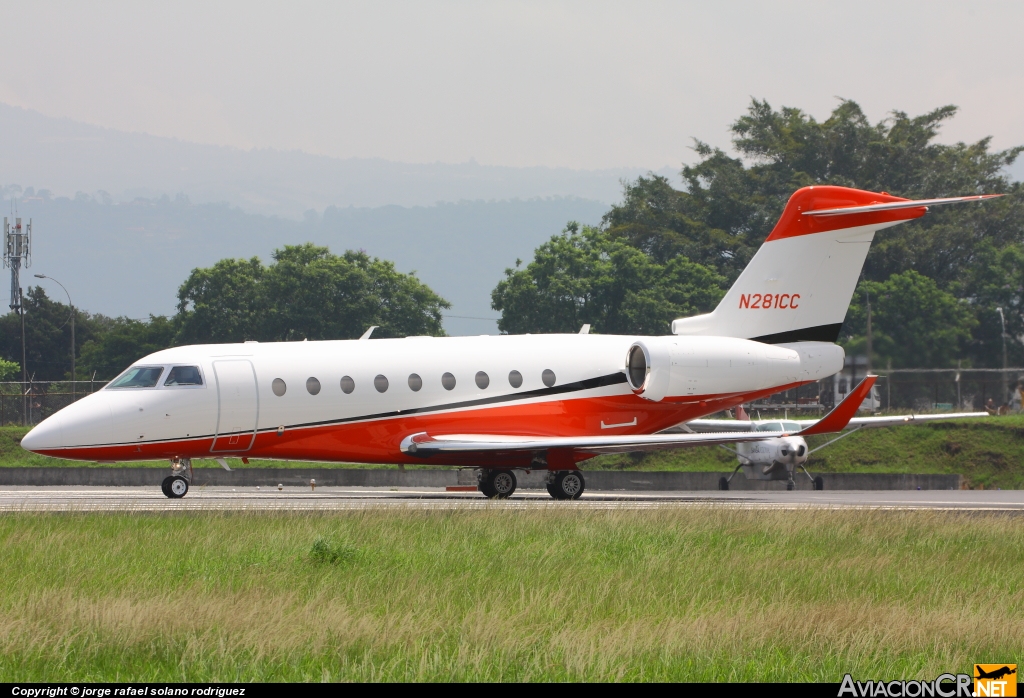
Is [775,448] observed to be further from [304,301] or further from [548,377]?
[304,301]

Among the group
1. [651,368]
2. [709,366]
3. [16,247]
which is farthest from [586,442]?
[16,247]

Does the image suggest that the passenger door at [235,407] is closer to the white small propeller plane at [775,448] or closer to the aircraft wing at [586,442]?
the aircraft wing at [586,442]

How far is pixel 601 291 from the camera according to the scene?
275 feet

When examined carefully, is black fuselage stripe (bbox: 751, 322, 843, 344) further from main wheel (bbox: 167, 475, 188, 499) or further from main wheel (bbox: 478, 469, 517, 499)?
main wheel (bbox: 167, 475, 188, 499)

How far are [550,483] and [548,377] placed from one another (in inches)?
87.4

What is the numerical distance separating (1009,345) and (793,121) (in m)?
41.1

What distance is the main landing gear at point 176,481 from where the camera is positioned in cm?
2459

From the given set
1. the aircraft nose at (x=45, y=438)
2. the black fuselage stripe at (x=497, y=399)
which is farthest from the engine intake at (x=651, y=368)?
the aircraft nose at (x=45, y=438)

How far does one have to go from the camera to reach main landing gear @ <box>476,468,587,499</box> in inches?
1048

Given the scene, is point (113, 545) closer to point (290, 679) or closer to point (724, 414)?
point (290, 679)

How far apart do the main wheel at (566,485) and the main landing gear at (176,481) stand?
7398 mm

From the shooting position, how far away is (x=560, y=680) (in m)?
8.53

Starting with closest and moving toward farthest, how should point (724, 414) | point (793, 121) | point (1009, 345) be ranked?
point (724, 414) → point (1009, 345) → point (793, 121)

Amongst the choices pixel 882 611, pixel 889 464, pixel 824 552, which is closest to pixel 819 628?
pixel 882 611
